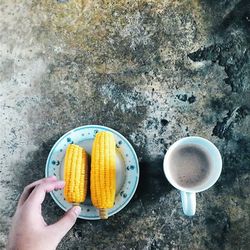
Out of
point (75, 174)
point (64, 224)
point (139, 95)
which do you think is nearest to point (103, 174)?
point (75, 174)

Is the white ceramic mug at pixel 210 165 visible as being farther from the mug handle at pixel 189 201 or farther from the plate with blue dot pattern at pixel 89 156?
the plate with blue dot pattern at pixel 89 156

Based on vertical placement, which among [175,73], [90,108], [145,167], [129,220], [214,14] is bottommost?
[129,220]

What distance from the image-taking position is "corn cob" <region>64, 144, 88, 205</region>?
1.88 m

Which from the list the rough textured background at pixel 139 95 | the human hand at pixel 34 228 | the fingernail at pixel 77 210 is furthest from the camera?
the rough textured background at pixel 139 95

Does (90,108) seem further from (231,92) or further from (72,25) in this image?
(231,92)

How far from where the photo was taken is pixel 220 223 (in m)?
2.04

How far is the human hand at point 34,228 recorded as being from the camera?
1641mm

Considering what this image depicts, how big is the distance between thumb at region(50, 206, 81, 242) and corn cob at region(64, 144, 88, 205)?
57 mm

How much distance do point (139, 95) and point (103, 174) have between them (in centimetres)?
39

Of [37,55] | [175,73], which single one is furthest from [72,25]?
[175,73]

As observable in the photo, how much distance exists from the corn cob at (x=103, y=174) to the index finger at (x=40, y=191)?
128 millimetres

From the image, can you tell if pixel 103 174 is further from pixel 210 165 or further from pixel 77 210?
pixel 210 165

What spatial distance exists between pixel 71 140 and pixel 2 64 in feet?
1.42

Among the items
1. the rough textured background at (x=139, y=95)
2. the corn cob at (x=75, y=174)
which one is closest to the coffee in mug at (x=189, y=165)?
the rough textured background at (x=139, y=95)
